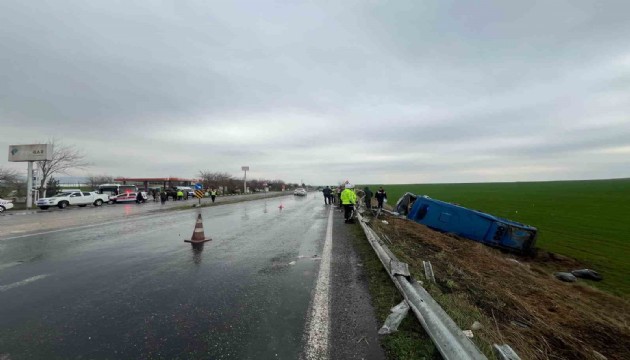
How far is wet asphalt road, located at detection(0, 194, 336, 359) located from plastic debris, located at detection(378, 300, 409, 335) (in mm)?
928

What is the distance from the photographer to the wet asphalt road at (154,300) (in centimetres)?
330

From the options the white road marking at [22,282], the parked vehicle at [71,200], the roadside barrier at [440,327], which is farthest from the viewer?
the parked vehicle at [71,200]

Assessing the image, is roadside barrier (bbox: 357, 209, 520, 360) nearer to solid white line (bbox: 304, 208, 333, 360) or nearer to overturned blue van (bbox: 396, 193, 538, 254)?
solid white line (bbox: 304, 208, 333, 360)

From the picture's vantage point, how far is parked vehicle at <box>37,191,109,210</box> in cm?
2864

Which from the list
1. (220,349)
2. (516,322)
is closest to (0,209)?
(220,349)

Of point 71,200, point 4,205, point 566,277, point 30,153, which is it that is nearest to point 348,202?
point 566,277

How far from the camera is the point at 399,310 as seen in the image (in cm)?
392

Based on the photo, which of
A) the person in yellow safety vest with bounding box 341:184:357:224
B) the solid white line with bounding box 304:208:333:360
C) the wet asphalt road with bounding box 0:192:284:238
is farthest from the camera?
the person in yellow safety vest with bounding box 341:184:357:224

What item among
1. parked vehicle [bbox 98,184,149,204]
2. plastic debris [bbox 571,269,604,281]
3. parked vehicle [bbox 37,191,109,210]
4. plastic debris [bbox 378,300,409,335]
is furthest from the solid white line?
parked vehicle [bbox 98,184,149,204]

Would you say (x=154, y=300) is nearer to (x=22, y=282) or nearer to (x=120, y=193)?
(x=22, y=282)

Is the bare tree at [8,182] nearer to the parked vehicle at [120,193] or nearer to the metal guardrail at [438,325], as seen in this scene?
the parked vehicle at [120,193]

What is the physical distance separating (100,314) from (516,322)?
5334 mm

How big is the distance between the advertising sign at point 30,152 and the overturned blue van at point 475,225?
3458cm

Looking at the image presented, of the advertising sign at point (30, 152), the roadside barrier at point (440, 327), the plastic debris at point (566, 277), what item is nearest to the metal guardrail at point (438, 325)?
the roadside barrier at point (440, 327)
